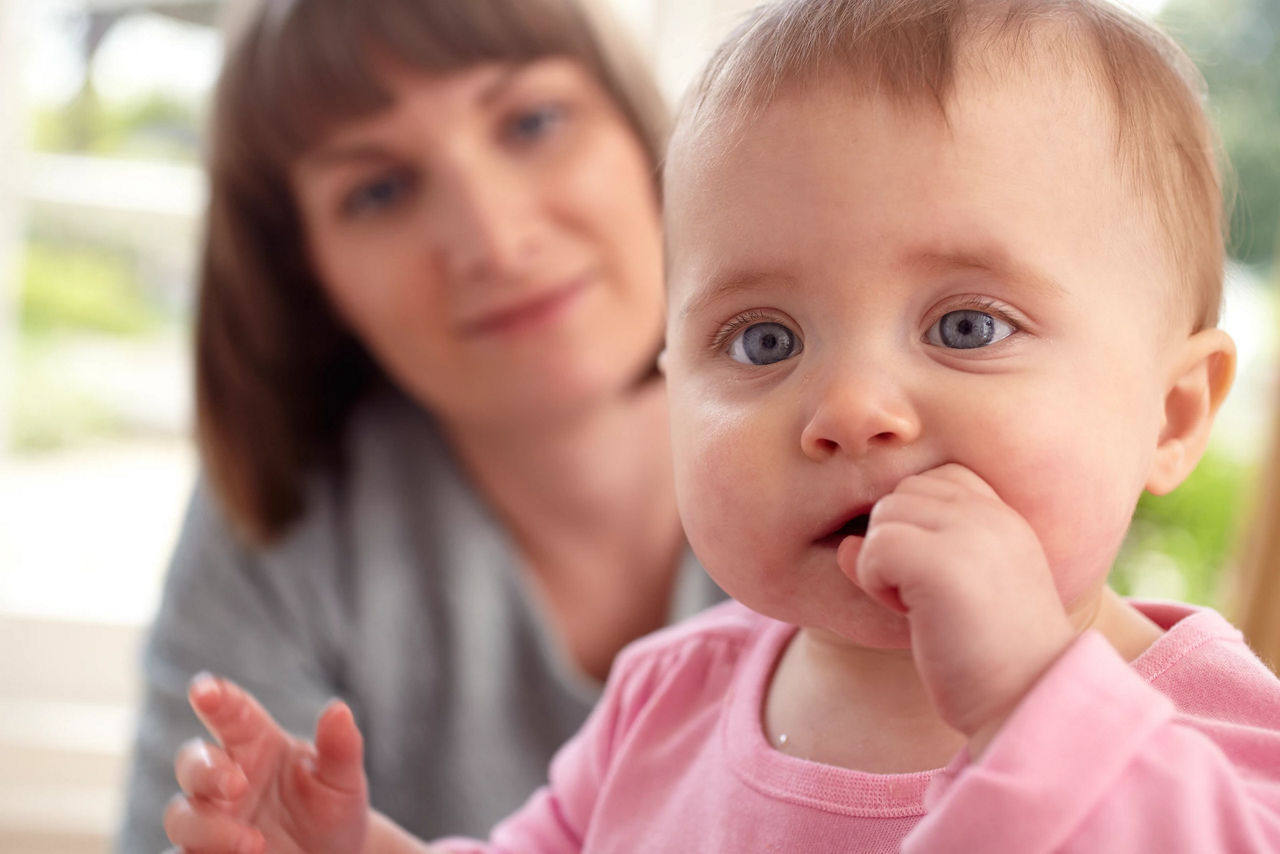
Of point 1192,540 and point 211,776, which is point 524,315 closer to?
point 211,776

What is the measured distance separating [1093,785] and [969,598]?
9 centimetres

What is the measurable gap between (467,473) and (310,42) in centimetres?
55

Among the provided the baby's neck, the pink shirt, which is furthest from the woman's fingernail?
the baby's neck

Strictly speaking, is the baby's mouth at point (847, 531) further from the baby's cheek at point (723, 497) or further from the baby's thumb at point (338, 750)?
the baby's thumb at point (338, 750)

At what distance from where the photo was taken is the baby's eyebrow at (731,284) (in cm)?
61

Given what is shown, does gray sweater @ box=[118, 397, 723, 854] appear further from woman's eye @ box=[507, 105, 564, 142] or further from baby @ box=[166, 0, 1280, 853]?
baby @ box=[166, 0, 1280, 853]

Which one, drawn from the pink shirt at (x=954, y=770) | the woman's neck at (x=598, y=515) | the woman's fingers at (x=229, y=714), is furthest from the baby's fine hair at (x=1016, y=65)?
the woman's neck at (x=598, y=515)

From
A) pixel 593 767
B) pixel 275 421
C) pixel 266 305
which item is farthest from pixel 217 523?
pixel 593 767

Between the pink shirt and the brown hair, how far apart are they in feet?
2.26

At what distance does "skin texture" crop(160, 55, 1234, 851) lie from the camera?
54 cm

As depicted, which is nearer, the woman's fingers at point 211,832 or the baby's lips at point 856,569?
the baby's lips at point 856,569

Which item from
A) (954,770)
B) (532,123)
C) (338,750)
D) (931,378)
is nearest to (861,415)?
(931,378)

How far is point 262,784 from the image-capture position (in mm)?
803

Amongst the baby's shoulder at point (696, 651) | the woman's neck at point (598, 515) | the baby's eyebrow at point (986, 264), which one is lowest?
the woman's neck at point (598, 515)
